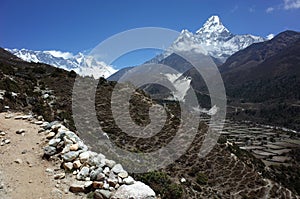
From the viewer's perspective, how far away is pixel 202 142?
31.7 meters

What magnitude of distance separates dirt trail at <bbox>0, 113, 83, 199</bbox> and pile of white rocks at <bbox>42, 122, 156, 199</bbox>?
17.0 inches

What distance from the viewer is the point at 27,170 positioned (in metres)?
11.9

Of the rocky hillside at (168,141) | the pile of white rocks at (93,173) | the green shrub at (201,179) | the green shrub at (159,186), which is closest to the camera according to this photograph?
the pile of white rocks at (93,173)

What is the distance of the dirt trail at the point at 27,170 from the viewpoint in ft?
34.2

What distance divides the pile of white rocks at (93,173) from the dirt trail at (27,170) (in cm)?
43

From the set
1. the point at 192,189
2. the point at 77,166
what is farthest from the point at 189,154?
the point at 77,166

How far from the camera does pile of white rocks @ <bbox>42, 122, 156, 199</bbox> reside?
10312 millimetres

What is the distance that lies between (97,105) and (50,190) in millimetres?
23251

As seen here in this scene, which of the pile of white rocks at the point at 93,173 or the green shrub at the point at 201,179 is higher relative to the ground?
the green shrub at the point at 201,179

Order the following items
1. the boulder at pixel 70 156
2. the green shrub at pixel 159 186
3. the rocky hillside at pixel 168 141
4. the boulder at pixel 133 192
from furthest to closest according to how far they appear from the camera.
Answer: the rocky hillside at pixel 168 141 < the green shrub at pixel 159 186 < the boulder at pixel 70 156 < the boulder at pixel 133 192

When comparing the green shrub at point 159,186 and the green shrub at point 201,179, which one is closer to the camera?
the green shrub at point 159,186

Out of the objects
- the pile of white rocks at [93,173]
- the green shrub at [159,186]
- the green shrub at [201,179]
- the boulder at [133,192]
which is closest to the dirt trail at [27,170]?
the pile of white rocks at [93,173]

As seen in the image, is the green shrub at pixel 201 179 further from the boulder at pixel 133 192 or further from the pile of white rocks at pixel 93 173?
the boulder at pixel 133 192

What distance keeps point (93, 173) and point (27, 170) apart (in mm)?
2828
